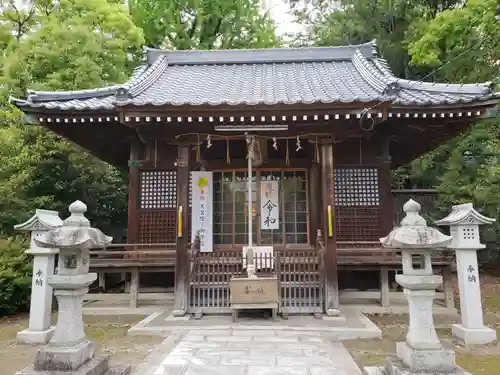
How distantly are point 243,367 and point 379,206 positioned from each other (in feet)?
18.9

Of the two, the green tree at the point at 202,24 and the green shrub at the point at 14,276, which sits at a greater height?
the green tree at the point at 202,24

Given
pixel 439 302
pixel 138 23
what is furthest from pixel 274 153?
pixel 138 23

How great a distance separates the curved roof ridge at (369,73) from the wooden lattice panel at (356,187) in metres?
2.01

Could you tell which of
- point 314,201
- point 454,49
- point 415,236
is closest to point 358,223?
point 314,201

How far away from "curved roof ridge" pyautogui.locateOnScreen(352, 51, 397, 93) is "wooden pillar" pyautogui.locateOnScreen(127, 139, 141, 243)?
6.01 meters

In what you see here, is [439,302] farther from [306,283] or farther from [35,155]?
[35,155]

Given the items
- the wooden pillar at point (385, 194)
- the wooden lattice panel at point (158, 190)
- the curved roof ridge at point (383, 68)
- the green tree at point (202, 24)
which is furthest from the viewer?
the green tree at point (202, 24)

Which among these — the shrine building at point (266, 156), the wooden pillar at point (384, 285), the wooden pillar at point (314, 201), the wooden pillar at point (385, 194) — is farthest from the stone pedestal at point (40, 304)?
the wooden pillar at point (385, 194)

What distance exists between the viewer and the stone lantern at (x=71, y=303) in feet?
13.2

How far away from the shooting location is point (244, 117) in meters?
7.16

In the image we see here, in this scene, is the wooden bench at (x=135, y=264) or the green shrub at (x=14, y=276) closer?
the green shrub at (x=14, y=276)

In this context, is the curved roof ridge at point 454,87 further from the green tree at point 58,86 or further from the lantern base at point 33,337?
the green tree at point 58,86

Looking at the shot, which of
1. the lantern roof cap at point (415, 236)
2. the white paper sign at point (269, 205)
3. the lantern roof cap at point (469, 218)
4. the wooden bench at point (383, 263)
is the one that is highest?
the white paper sign at point (269, 205)

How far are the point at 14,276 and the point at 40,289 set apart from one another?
2344mm
